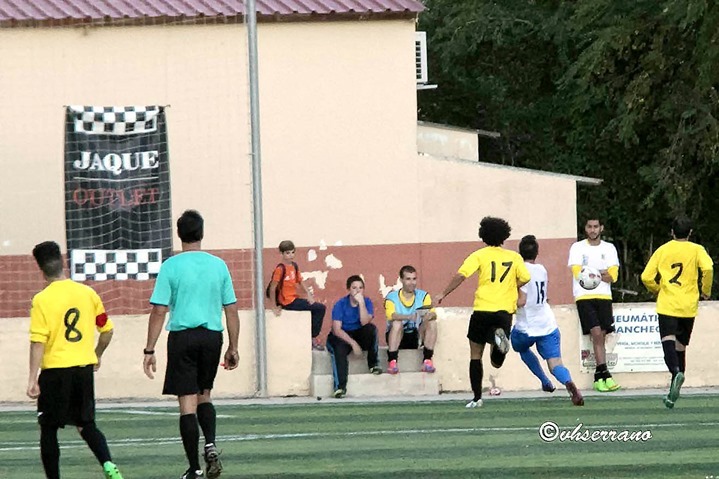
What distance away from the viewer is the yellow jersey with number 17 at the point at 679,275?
16.5m

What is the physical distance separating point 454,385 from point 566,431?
6431 mm

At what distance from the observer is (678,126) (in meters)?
31.6

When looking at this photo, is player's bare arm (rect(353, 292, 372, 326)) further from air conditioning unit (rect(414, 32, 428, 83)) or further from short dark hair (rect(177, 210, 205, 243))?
air conditioning unit (rect(414, 32, 428, 83))

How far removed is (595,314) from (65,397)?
424 inches

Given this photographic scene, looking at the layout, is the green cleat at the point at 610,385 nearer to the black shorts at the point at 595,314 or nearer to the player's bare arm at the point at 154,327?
the black shorts at the point at 595,314

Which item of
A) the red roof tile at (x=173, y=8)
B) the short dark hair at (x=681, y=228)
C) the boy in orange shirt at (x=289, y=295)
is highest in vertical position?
the red roof tile at (x=173, y=8)

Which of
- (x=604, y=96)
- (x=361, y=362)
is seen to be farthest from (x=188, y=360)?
(x=604, y=96)

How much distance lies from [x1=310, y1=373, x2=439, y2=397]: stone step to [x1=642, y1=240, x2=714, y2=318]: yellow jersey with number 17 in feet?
13.4

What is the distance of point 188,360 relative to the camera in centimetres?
1087

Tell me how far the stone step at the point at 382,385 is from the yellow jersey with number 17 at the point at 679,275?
4098 mm

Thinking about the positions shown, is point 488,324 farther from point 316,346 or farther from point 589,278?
point 316,346

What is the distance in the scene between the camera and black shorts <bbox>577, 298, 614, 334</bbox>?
66.2ft

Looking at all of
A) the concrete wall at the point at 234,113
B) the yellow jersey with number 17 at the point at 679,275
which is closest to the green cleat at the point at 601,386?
the yellow jersey with number 17 at the point at 679,275

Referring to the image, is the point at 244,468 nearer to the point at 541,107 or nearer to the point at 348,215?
the point at 348,215
